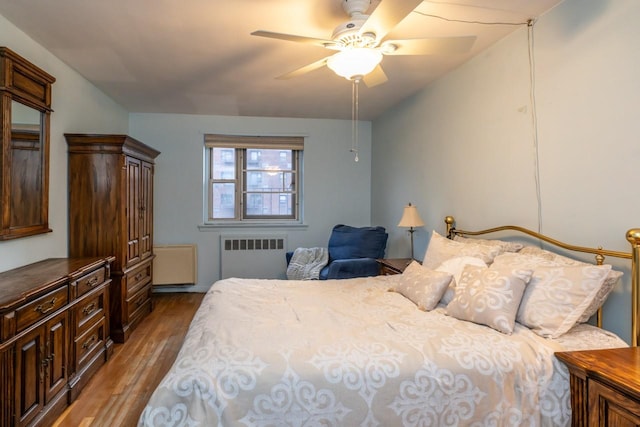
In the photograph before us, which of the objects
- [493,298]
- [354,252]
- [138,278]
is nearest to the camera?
[493,298]

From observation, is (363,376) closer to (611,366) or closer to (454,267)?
(611,366)

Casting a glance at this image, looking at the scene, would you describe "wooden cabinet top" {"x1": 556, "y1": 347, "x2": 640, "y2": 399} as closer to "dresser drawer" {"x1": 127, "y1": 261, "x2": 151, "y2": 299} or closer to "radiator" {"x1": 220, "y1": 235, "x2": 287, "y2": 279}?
"dresser drawer" {"x1": 127, "y1": 261, "x2": 151, "y2": 299}

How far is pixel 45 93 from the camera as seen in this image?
9.00 feet

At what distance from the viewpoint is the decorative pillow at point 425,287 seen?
2135 mm

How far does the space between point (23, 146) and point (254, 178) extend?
293 centimetres

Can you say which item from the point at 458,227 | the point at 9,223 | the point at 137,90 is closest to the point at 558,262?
Result: the point at 458,227

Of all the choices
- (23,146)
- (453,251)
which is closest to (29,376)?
(23,146)

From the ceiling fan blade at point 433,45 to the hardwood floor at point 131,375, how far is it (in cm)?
259

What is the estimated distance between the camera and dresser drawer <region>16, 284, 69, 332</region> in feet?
5.94

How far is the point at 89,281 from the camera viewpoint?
2633 mm

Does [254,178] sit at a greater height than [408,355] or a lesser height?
greater

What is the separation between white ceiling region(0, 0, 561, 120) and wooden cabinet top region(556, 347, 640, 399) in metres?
1.91

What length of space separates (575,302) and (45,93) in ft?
11.8

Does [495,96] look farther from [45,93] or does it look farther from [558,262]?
[45,93]
